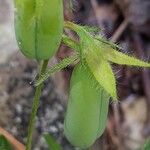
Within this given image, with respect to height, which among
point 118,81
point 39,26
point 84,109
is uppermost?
point 39,26

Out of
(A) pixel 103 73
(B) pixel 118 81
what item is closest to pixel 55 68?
(A) pixel 103 73

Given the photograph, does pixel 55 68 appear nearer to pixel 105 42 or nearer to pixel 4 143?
pixel 105 42

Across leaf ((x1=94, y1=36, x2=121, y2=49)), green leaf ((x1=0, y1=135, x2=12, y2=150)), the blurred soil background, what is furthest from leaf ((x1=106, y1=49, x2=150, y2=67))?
green leaf ((x1=0, y1=135, x2=12, y2=150))

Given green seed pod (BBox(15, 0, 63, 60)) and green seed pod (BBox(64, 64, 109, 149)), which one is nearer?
green seed pod (BBox(15, 0, 63, 60))

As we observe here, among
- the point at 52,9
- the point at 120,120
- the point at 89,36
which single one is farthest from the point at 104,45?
the point at 120,120

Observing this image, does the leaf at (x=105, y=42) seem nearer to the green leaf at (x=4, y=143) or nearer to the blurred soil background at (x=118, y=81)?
the blurred soil background at (x=118, y=81)

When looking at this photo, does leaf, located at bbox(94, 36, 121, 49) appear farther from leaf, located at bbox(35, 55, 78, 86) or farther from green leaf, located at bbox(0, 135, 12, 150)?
green leaf, located at bbox(0, 135, 12, 150)
